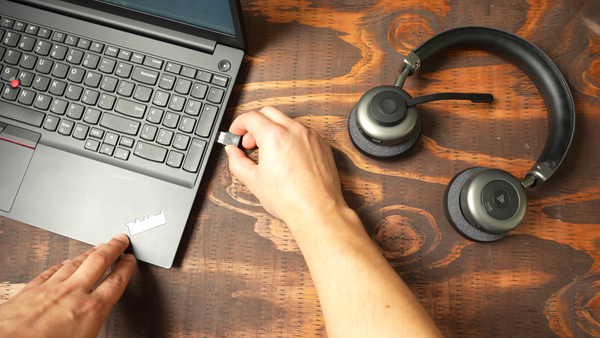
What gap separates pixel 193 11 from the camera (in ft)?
1.76

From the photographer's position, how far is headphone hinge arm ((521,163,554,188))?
51 centimetres

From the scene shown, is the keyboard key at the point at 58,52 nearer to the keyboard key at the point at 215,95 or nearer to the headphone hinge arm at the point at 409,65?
the keyboard key at the point at 215,95

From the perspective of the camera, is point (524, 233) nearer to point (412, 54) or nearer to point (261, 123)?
point (412, 54)

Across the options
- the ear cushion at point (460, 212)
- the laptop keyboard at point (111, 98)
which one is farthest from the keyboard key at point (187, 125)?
the ear cushion at point (460, 212)

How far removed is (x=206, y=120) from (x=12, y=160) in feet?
1.19

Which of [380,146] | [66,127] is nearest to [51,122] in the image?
[66,127]

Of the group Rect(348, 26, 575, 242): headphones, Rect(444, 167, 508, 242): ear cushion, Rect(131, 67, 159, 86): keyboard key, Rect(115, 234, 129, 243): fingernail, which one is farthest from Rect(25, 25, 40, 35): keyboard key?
Rect(444, 167, 508, 242): ear cushion

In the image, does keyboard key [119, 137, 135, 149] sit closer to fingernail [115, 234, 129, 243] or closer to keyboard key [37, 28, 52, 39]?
fingernail [115, 234, 129, 243]

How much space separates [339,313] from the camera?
465mm

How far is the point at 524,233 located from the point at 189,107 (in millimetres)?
623

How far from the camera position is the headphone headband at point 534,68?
0.52 m

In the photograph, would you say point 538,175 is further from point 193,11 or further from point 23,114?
point 23,114

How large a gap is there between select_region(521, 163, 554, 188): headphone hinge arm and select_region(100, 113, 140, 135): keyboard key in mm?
652

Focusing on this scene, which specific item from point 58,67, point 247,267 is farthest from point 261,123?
point 58,67
